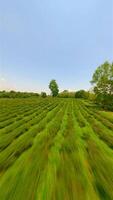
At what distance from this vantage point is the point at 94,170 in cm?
500

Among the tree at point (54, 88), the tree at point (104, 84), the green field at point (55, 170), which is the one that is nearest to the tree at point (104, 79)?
the tree at point (104, 84)

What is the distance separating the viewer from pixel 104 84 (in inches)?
1342

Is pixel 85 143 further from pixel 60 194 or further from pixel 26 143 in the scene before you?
pixel 60 194

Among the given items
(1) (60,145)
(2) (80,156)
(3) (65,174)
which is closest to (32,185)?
(3) (65,174)

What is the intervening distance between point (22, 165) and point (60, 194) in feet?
6.12

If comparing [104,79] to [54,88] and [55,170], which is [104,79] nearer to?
[55,170]

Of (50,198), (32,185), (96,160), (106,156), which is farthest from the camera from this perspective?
(106,156)

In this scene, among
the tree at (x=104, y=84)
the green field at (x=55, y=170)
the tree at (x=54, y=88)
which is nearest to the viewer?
the green field at (x=55, y=170)

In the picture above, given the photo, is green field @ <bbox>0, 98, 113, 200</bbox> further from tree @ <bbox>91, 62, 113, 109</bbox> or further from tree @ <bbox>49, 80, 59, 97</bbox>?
tree @ <bbox>49, 80, 59, 97</bbox>

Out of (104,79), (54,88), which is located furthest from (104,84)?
(54,88)

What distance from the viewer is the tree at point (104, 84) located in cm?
3325

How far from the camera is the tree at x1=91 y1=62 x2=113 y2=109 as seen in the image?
109 feet

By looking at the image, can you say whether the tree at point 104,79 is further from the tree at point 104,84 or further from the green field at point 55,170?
the green field at point 55,170

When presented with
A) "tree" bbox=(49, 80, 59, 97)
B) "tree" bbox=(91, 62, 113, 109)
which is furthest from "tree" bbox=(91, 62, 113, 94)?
"tree" bbox=(49, 80, 59, 97)
